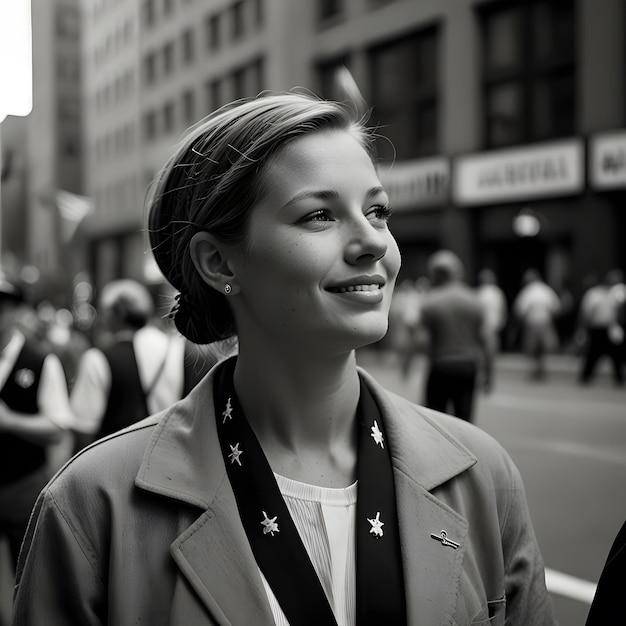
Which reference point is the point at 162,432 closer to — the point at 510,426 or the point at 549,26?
the point at 510,426

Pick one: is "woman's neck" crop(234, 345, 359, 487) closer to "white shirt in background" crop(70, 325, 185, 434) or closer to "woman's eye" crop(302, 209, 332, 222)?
"woman's eye" crop(302, 209, 332, 222)

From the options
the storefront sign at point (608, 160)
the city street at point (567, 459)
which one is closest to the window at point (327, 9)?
the storefront sign at point (608, 160)

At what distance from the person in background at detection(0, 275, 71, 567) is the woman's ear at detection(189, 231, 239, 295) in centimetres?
255

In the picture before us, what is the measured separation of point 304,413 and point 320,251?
13.1 inches

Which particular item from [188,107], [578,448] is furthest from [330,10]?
Answer: [578,448]

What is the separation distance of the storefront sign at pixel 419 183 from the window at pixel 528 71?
1.45 metres

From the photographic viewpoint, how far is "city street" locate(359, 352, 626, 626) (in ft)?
16.2

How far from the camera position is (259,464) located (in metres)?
1.57

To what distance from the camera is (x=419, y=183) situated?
2316 cm

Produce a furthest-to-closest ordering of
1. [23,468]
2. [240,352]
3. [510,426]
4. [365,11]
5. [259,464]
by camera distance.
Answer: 1. [365,11]
2. [510,426]
3. [23,468]
4. [240,352]
5. [259,464]

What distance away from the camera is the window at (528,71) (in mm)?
20094

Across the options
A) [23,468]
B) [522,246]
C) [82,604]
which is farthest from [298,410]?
[522,246]

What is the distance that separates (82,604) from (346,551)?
46cm

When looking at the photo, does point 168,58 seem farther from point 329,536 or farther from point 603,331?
point 329,536
